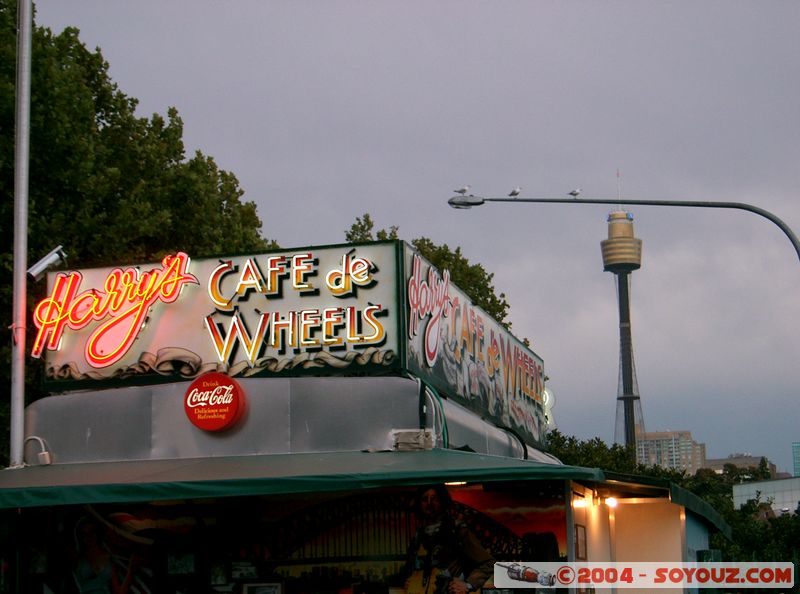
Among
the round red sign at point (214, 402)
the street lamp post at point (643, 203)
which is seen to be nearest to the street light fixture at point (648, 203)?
the street lamp post at point (643, 203)

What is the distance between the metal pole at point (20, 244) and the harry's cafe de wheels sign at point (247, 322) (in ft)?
1.93

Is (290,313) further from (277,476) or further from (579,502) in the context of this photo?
(579,502)

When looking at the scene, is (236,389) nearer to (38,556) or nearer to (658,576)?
(38,556)

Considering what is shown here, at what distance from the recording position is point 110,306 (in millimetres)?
17766

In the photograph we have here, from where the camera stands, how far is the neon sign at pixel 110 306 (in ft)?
57.3

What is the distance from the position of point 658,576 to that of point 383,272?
6.01m

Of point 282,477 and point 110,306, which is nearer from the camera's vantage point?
point 282,477

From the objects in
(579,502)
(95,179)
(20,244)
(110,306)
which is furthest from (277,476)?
(95,179)

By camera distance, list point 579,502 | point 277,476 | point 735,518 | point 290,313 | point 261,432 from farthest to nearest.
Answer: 1. point 735,518
2. point 290,313
3. point 579,502
4. point 261,432
5. point 277,476

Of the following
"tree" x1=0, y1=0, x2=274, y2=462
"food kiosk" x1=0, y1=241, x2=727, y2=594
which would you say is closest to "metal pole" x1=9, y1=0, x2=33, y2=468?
"food kiosk" x1=0, y1=241, x2=727, y2=594

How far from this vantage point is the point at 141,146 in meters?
30.7

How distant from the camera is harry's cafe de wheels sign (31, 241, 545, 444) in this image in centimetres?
1634

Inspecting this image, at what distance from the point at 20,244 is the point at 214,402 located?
3866 mm

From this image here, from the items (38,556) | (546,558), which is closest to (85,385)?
(38,556)
